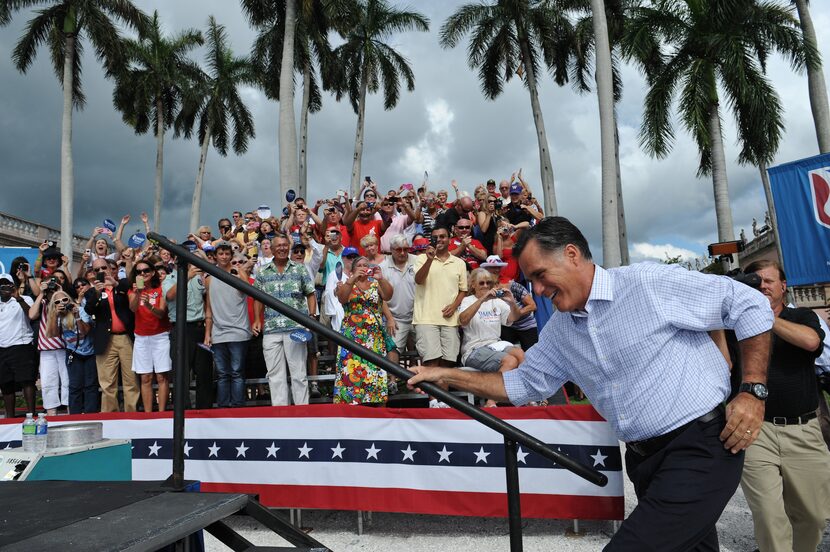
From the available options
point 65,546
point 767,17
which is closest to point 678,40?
point 767,17

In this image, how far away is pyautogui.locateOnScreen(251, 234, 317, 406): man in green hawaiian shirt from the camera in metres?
6.49

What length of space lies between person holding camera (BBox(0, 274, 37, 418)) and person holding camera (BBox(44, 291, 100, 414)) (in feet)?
2.57

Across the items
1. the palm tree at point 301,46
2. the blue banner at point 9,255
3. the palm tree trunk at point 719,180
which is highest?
the palm tree at point 301,46

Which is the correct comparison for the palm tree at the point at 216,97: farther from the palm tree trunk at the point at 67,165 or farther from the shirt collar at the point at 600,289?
the shirt collar at the point at 600,289

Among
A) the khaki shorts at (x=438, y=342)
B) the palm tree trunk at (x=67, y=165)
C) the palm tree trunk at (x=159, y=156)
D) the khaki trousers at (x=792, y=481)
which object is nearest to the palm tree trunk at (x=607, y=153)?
the khaki shorts at (x=438, y=342)

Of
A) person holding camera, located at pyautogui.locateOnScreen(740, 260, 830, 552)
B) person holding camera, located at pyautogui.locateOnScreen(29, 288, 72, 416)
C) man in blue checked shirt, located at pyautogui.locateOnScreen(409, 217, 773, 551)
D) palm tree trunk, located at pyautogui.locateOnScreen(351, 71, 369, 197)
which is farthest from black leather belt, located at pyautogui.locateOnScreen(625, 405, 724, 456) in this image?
palm tree trunk, located at pyautogui.locateOnScreen(351, 71, 369, 197)

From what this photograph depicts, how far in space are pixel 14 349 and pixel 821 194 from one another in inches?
537

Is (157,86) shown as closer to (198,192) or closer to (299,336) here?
(198,192)

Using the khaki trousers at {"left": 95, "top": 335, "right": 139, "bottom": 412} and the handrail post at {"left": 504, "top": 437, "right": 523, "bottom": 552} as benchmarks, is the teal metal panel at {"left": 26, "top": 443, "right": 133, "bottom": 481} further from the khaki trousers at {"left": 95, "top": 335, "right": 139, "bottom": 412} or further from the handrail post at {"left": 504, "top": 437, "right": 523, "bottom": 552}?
the khaki trousers at {"left": 95, "top": 335, "right": 139, "bottom": 412}

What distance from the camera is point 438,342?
658 cm

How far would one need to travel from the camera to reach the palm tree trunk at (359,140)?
1141 inches

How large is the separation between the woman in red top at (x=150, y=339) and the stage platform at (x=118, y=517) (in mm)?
5168

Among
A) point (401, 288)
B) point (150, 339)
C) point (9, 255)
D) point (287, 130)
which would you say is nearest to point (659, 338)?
point (401, 288)

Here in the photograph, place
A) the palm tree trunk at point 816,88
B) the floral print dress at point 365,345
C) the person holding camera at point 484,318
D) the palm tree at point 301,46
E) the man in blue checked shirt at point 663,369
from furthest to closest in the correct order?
the palm tree at point 301,46
the palm tree trunk at point 816,88
the person holding camera at point 484,318
the floral print dress at point 365,345
the man in blue checked shirt at point 663,369
